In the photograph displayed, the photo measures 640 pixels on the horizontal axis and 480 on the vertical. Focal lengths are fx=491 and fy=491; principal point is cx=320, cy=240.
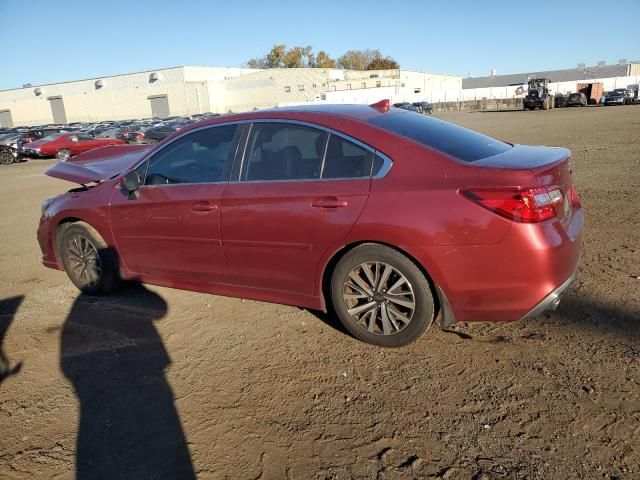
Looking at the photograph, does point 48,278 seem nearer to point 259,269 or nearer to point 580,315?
point 259,269

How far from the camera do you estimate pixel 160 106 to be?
242 ft

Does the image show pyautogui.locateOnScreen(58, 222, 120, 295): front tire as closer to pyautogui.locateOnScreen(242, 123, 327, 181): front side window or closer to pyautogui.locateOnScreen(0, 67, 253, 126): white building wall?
pyautogui.locateOnScreen(242, 123, 327, 181): front side window

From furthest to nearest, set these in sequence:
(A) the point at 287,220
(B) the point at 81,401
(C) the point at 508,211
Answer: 1. (A) the point at 287,220
2. (B) the point at 81,401
3. (C) the point at 508,211

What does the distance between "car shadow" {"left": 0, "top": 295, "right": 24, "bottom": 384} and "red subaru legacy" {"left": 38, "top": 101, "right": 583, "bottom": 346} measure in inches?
46.0

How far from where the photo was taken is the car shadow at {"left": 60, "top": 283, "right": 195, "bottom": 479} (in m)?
2.57

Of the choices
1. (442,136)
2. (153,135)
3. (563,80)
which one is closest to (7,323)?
(442,136)

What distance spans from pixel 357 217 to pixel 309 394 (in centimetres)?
119

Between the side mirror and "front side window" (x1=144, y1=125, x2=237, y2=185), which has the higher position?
"front side window" (x1=144, y1=125, x2=237, y2=185)

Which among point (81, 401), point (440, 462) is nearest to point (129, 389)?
point (81, 401)

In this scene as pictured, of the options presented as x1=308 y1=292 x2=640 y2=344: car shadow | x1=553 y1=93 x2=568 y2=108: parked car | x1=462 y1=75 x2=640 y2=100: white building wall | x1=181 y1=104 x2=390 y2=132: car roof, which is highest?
Answer: x1=462 y1=75 x2=640 y2=100: white building wall

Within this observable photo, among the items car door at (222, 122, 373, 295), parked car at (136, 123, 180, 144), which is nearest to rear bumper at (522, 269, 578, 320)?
car door at (222, 122, 373, 295)

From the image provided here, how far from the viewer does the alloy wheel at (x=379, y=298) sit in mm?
3351

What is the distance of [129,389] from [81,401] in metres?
0.29

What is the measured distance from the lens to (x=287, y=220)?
3.59 m
